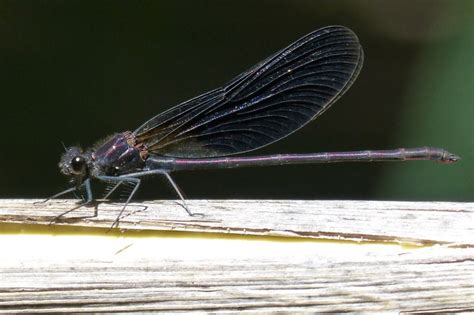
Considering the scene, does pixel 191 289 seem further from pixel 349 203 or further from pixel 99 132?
pixel 99 132

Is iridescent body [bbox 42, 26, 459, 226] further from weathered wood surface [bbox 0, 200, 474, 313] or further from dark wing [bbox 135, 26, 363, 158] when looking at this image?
weathered wood surface [bbox 0, 200, 474, 313]

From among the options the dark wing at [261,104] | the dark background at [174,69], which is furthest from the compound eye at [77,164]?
the dark background at [174,69]

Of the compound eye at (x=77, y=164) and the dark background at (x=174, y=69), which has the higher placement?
the dark background at (x=174, y=69)

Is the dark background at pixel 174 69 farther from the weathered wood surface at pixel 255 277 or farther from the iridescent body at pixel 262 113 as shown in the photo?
the weathered wood surface at pixel 255 277

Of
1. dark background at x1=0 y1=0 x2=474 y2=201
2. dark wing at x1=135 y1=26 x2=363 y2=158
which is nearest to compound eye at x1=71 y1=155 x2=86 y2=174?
dark wing at x1=135 y1=26 x2=363 y2=158

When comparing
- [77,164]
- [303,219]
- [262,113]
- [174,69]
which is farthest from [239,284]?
[174,69]

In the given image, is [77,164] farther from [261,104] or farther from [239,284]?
[239,284]
